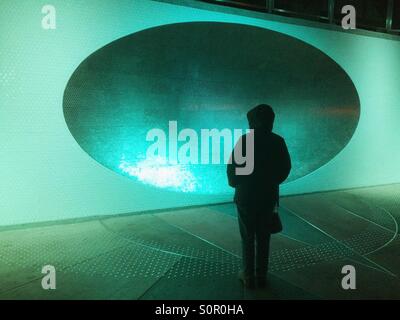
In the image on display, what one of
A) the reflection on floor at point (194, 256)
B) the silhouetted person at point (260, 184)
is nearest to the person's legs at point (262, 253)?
the silhouetted person at point (260, 184)

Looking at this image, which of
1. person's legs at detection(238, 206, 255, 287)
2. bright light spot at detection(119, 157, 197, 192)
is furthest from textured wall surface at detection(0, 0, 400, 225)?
person's legs at detection(238, 206, 255, 287)

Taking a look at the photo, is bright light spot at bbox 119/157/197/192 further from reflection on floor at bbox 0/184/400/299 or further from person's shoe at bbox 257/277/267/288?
person's shoe at bbox 257/277/267/288

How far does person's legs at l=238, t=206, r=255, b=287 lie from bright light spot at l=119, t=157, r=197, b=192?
2606 mm

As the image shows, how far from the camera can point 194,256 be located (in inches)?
149

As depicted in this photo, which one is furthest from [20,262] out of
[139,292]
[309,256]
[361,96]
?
[361,96]

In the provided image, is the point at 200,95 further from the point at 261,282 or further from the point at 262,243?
the point at 261,282

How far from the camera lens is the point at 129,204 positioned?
208 inches

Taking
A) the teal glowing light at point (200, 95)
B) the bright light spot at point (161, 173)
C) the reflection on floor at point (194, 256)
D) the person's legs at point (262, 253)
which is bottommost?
the reflection on floor at point (194, 256)

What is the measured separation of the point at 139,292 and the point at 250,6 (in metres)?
5.17

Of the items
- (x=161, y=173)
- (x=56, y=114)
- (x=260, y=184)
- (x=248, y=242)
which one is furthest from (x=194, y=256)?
(x=56, y=114)

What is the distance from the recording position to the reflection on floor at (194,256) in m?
3.03

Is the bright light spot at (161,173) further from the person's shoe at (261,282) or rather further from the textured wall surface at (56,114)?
the person's shoe at (261,282)

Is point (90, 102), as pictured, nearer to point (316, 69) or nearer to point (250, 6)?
point (250, 6)

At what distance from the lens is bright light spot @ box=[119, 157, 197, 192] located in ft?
17.4
